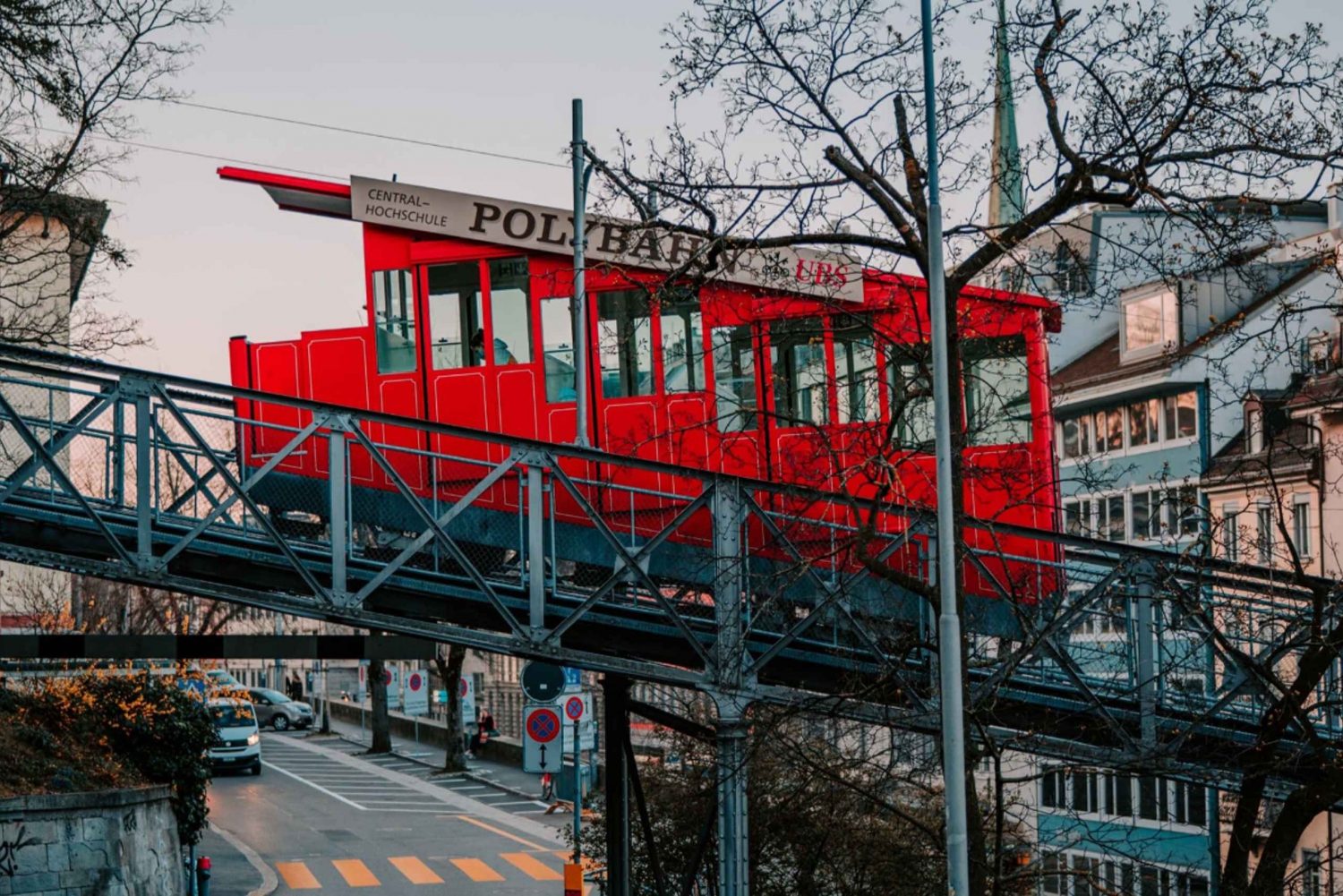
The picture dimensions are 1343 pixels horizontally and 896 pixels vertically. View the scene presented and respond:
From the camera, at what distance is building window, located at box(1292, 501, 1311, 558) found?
1753 inches

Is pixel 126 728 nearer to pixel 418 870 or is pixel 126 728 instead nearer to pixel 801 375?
pixel 418 870

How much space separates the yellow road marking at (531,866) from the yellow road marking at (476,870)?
57cm

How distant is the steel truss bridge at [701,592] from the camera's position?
15180mm

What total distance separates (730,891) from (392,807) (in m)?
29.6

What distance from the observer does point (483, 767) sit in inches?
2152

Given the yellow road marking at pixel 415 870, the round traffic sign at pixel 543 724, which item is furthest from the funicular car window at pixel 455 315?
the yellow road marking at pixel 415 870

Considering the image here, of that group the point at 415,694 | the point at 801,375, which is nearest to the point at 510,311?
the point at 801,375

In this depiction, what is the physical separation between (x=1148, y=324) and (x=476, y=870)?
30.8 m

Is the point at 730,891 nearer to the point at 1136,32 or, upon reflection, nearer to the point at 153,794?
the point at 1136,32

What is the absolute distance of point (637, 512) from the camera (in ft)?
62.6

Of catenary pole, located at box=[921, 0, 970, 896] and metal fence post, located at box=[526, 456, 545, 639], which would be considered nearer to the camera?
catenary pole, located at box=[921, 0, 970, 896]

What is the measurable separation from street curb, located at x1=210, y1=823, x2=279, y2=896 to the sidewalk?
1064 cm

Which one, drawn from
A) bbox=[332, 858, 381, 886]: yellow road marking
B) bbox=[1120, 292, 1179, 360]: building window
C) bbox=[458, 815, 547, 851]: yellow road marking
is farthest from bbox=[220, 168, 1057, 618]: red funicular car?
bbox=[1120, 292, 1179, 360]: building window

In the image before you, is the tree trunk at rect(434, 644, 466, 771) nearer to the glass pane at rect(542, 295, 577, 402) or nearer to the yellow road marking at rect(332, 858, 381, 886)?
the yellow road marking at rect(332, 858, 381, 886)
